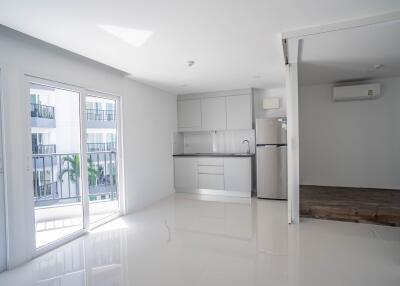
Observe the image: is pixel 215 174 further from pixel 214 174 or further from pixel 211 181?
pixel 211 181

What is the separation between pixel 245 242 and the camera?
9.53 ft

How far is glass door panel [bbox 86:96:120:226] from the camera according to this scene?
3734 mm

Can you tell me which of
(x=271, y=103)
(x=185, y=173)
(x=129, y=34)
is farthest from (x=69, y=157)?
(x=271, y=103)

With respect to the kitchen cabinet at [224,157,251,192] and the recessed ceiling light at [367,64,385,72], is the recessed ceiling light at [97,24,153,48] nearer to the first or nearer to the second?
the kitchen cabinet at [224,157,251,192]

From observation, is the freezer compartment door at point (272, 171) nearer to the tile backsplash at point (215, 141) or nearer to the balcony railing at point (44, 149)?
the tile backsplash at point (215, 141)

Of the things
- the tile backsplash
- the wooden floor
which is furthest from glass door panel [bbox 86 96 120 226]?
the wooden floor

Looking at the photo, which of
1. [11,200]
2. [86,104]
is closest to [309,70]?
[86,104]

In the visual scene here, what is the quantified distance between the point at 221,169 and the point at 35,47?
3.98 m

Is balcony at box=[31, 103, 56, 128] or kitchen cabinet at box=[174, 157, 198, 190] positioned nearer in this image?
balcony at box=[31, 103, 56, 128]

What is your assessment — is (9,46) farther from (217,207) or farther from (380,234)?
(380,234)

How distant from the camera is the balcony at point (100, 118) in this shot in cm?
362

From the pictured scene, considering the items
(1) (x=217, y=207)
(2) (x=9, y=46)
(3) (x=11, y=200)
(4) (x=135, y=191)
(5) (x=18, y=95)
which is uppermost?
(2) (x=9, y=46)

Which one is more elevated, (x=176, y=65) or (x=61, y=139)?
(x=176, y=65)

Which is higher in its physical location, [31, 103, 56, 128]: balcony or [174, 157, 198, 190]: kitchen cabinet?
[31, 103, 56, 128]: balcony
